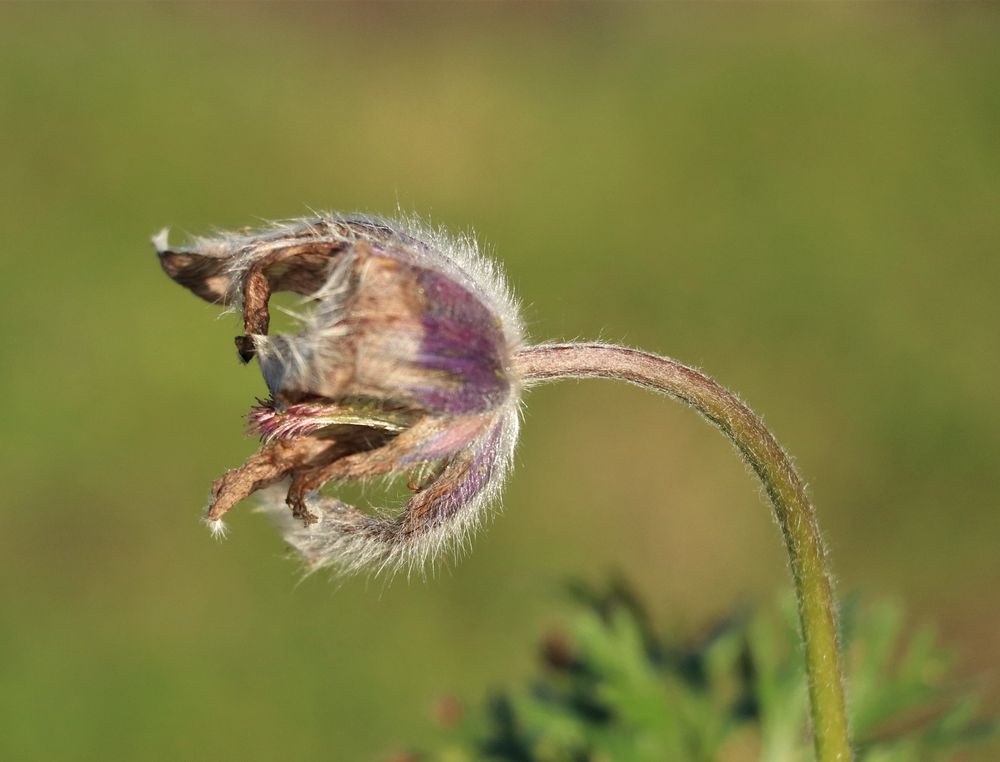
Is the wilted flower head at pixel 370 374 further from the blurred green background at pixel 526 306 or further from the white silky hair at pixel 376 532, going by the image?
the blurred green background at pixel 526 306

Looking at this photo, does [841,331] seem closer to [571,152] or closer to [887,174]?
[887,174]

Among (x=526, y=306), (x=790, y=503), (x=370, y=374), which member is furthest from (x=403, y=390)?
(x=526, y=306)

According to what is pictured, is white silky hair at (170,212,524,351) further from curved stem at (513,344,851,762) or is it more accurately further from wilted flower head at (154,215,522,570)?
curved stem at (513,344,851,762)

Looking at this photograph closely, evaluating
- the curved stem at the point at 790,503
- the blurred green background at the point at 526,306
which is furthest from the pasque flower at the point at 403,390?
the blurred green background at the point at 526,306

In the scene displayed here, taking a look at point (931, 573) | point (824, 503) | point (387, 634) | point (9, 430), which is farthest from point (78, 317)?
point (931, 573)

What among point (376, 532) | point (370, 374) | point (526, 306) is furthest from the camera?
point (526, 306)

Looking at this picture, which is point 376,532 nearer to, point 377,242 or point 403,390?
point 403,390
